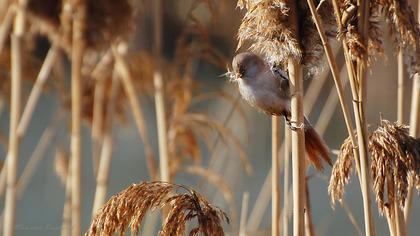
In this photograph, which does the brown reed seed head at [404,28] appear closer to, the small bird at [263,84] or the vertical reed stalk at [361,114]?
the vertical reed stalk at [361,114]

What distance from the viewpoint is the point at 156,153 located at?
599 centimetres

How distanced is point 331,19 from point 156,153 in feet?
15.8

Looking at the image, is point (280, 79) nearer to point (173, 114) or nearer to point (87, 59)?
point (173, 114)

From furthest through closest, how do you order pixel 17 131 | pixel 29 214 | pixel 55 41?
1. pixel 29 214
2. pixel 55 41
3. pixel 17 131

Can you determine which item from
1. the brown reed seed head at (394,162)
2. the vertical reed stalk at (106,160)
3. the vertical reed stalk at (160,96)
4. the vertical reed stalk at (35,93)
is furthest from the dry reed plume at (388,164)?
the vertical reed stalk at (106,160)

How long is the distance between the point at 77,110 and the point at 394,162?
1.18 metres

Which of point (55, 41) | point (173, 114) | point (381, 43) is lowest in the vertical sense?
point (381, 43)

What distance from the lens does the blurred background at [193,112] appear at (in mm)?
2502

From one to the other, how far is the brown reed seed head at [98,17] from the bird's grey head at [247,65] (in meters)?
0.90

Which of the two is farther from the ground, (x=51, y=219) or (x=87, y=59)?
(x=87, y=59)

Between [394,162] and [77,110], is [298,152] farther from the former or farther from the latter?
[77,110]

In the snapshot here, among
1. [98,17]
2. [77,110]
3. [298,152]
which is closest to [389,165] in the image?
[298,152]

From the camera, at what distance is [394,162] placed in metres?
1.19

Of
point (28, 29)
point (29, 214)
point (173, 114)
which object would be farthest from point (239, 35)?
point (29, 214)
